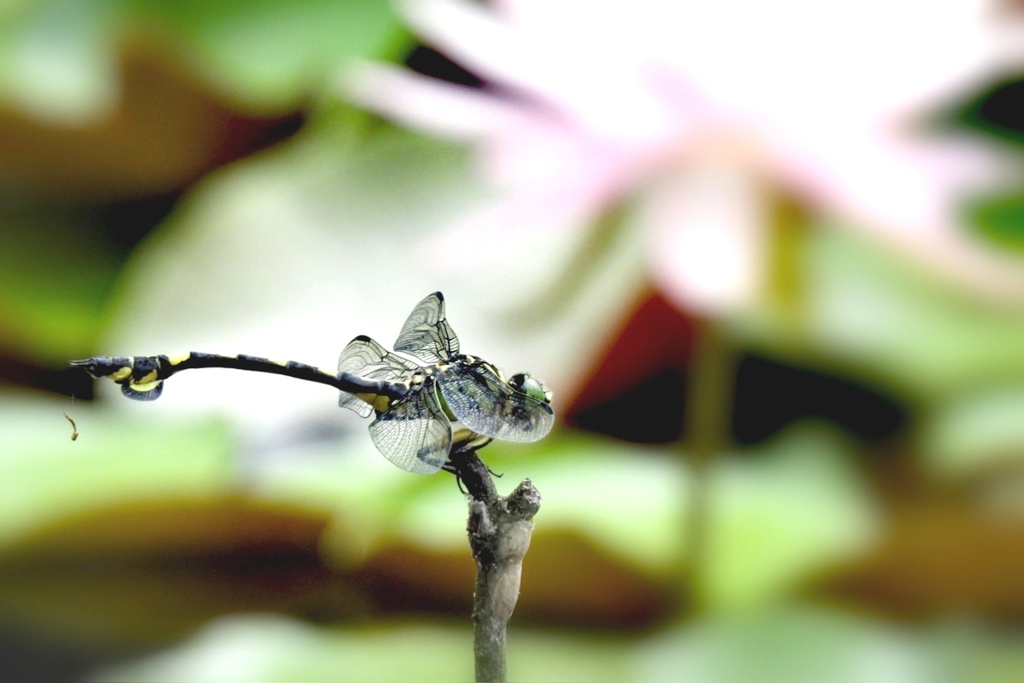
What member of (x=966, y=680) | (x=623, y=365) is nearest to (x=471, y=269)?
(x=623, y=365)

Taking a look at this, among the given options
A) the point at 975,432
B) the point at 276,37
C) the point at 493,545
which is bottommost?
the point at 493,545

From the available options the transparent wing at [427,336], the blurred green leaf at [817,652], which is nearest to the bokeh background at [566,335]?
the blurred green leaf at [817,652]

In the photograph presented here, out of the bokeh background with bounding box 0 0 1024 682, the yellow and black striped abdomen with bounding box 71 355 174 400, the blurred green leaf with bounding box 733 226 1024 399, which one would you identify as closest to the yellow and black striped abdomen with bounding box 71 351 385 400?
the yellow and black striped abdomen with bounding box 71 355 174 400

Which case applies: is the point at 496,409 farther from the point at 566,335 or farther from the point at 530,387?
the point at 566,335

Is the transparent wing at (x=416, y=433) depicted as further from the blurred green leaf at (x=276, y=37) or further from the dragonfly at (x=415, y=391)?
the blurred green leaf at (x=276, y=37)

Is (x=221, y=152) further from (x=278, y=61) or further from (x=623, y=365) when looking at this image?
(x=623, y=365)

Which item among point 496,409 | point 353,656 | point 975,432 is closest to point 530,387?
point 496,409
